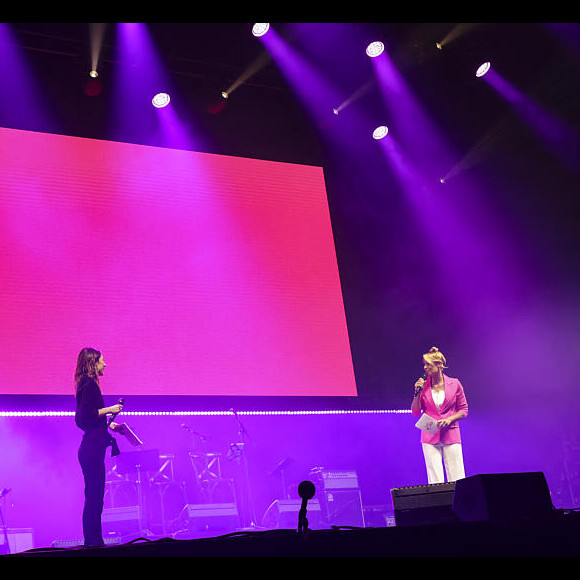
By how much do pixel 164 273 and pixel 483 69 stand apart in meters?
4.44

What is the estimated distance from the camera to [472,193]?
924 cm

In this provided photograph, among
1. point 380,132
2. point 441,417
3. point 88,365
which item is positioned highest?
point 380,132

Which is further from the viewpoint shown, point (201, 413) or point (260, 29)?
point (260, 29)

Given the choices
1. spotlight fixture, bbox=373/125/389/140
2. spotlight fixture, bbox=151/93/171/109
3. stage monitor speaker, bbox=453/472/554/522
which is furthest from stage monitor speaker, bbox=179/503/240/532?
spotlight fixture, bbox=373/125/389/140

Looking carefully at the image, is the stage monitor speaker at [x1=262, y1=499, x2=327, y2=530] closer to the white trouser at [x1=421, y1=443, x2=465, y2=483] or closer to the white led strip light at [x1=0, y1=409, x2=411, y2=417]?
the white led strip light at [x1=0, y1=409, x2=411, y2=417]

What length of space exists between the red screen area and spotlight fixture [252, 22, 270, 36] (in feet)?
4.40

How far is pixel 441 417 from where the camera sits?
18.0 feet

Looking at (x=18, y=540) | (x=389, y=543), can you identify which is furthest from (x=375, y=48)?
(x=389, y=543)

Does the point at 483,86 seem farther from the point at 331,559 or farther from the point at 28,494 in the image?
the point at 331,559

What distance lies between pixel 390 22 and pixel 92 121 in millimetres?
3249

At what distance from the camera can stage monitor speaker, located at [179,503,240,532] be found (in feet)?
18.4

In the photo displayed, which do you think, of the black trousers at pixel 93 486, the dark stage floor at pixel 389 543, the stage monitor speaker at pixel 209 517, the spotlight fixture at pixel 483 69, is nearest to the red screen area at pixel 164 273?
the stage monitor speaker at pixel 209 517

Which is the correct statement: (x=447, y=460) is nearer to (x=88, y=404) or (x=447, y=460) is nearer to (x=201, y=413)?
(x=201, y=413)

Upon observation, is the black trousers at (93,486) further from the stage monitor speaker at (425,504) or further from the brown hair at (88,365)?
the stage monitor speaker at (425,504)
